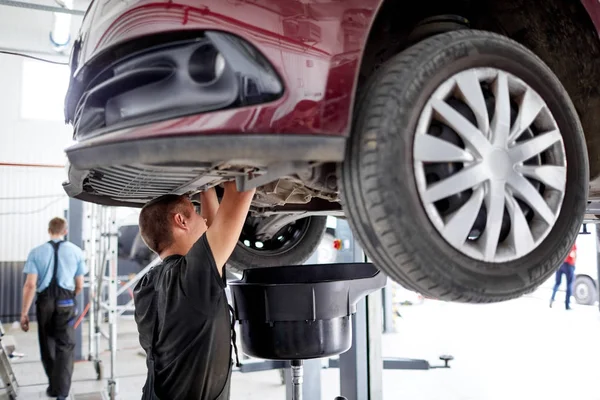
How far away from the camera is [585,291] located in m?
9.20

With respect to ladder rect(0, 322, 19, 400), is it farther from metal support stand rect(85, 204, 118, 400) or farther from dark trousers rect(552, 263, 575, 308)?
dark trousers rect(552, 263, 575, 308)

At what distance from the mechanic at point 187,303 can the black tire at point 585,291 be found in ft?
29.1

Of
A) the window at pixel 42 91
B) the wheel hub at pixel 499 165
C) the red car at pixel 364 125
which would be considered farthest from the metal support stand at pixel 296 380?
the window at pixel 42 91

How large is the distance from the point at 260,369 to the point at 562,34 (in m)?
4.65

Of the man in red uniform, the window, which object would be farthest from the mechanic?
the window

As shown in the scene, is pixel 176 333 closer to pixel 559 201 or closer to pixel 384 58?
pixel 384 58

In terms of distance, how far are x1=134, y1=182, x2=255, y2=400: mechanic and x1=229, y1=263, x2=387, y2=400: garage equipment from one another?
127mm

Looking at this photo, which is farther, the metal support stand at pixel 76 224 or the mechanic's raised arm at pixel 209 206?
the metal support stand at pixel 76 224

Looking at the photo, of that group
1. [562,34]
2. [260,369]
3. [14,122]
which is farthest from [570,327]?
[14,122]

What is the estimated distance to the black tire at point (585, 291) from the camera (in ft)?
29.7

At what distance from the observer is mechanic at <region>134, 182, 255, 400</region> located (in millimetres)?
1688

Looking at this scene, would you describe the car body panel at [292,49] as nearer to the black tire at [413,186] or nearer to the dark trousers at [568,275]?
the black tire at [413,186]

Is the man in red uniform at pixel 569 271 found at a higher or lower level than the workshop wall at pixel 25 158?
lower

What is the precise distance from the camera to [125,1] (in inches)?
47.6
